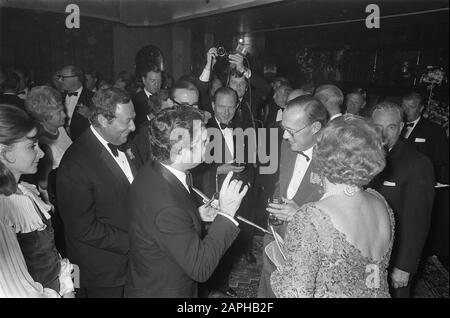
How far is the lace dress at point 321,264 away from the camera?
1407mm

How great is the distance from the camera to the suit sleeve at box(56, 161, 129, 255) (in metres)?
2.03

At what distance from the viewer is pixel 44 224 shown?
5.83 feet

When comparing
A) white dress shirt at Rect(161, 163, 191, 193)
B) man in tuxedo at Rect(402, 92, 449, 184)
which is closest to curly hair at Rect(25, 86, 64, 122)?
white dress shirt at Rect(161, 163, 191, 193)

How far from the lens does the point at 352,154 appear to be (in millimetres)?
1454

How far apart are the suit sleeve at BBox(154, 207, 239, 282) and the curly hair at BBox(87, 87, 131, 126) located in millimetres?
999

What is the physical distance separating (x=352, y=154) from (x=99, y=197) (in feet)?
4.86

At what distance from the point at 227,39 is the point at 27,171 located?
1032cm

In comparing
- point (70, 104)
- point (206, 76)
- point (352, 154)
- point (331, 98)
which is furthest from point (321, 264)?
point (70, 104)

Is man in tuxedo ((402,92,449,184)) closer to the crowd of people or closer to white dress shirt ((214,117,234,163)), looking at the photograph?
the crowd of people

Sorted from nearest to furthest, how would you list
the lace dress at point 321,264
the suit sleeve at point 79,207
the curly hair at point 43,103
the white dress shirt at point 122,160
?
the lace dress at point 321,264, the suit sleeve at point 79,207, the white dress shirt at point 122,160, the curly hair at point 43,103

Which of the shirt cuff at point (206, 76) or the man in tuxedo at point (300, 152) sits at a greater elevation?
the shirt cuff at point (206, 76)

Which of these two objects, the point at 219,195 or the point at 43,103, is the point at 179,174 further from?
the point at 43,103

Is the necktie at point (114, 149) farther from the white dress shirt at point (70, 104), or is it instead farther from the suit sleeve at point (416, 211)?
the white dress shirt at point (70, 104)

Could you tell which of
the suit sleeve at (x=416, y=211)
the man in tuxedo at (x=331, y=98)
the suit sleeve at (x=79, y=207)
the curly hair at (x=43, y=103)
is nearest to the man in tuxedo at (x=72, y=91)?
the curly hair at (x=43, y=103)
